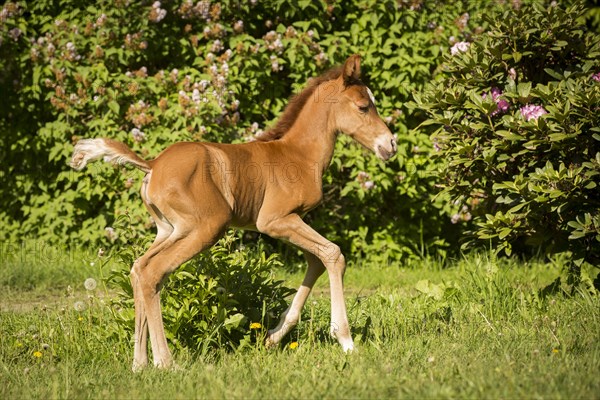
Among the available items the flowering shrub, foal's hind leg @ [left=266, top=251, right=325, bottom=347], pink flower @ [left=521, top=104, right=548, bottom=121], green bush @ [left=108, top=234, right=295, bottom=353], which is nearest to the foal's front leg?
foal's hind leg @ [left=266, top=251, right=325, bottom=347]

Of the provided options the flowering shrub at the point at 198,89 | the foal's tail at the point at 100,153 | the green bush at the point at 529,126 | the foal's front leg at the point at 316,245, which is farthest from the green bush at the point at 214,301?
the flowering shrub at the point at 198,89

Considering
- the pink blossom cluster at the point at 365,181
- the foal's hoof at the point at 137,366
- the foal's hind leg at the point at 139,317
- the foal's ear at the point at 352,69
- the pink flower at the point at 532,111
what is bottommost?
the pink blossom cluster at the point at 365,181

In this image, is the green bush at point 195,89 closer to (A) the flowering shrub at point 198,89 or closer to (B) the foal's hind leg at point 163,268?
(A) the flowering shrub at point 198,89

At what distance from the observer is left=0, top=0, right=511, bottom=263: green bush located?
7676 mm

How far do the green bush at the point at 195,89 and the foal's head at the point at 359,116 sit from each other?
2273 mm

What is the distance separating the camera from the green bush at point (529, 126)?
17.8 feet

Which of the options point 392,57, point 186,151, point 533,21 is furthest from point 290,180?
point 392,57

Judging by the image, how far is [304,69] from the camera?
805 centimetres

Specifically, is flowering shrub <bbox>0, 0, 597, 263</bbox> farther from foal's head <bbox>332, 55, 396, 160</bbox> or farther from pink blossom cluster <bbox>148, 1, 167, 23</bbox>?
foal's head <bbox>332, 55, 396, 160</bbox>

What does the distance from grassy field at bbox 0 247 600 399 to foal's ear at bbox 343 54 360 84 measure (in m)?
1.74

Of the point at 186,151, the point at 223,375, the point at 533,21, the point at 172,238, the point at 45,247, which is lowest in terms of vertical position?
the point at 45,247

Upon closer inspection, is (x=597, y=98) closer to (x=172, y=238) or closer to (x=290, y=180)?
(x=290, y=180)

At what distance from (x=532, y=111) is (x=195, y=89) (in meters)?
3.39

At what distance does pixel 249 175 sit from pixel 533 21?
2689mm
